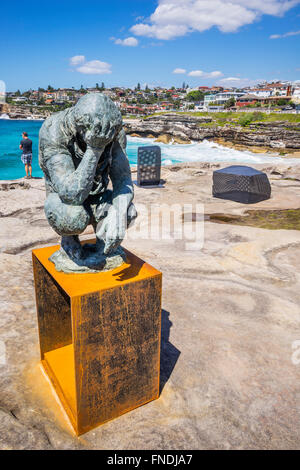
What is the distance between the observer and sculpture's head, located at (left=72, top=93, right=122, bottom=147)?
5.78ft

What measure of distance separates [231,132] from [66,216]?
3561 cm

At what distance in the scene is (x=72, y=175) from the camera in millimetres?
1910

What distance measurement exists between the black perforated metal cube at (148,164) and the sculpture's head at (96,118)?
26.3 feet

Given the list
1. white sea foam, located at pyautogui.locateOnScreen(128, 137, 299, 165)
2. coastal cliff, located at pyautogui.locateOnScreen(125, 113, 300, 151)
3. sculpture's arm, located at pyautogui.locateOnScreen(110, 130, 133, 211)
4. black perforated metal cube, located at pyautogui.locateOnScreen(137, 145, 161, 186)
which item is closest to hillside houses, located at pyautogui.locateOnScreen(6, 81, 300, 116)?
coastal cliff, located at pyautogui.locateOnScreen(125, 113, 300, 151)

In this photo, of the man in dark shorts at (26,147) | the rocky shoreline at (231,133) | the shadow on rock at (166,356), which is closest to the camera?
the shadow on rock at (166,356)

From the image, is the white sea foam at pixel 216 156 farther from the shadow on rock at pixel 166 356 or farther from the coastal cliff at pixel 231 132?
the shadow on rock at pixel 166 356

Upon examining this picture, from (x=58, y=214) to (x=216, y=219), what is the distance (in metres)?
5.39

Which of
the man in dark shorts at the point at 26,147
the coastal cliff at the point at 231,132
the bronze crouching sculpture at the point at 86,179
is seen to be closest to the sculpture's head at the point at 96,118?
the bronze crouching sculpture at the point at 86,179

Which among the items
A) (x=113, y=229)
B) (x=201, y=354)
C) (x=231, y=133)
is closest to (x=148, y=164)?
(x=201, y=354)

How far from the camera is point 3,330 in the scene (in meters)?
2.94

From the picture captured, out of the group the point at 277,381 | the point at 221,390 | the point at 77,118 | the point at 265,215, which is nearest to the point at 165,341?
the point at 221,390

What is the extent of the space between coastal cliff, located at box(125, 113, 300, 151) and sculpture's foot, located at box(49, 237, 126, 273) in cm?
2869

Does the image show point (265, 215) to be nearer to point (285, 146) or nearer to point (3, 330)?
point (3, 330)

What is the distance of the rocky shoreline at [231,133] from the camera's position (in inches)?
1133
